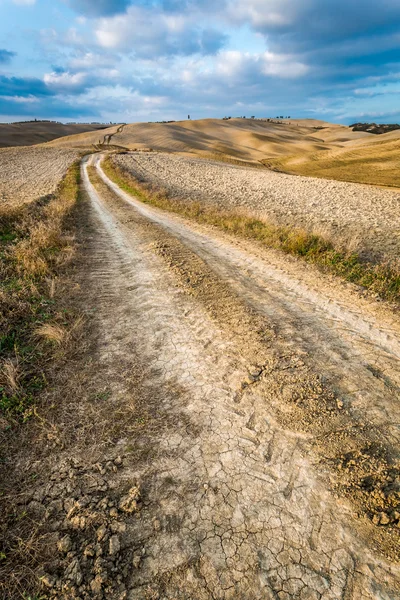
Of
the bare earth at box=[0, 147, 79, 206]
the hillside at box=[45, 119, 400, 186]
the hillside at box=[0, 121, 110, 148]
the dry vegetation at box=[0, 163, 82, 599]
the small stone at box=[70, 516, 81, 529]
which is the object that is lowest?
the small stone at box=[70, 516, 81, 529]

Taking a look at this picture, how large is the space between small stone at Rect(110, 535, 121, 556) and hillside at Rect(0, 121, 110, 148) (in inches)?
5076

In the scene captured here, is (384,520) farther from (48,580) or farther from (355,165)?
(355,165)

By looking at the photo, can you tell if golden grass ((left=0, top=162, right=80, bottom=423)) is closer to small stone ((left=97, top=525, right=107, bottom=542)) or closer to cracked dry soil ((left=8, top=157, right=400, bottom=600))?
cracked dry soil ((left=8, top=157, right=400, bottom=600))

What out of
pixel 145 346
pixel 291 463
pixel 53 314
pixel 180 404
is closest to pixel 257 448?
pixel 291 463

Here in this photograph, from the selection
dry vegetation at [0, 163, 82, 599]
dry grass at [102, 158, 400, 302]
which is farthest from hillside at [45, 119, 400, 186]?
dry vegetation at [0, 163, 82, 599]

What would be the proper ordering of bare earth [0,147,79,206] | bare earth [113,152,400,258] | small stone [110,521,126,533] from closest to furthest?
small stone [110,521,126,533] < bare earth [113,152,400,258] < bare earth [0,147,79,206]

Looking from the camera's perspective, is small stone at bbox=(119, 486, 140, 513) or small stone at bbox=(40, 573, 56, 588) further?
small stone at bbox=(119, 486, 140, 513)

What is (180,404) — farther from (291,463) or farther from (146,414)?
(291,463)

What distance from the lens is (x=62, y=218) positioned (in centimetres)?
1426

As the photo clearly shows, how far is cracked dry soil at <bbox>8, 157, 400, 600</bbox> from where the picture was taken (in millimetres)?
2586

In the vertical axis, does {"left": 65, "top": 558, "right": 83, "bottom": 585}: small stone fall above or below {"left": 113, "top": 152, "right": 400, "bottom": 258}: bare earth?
below

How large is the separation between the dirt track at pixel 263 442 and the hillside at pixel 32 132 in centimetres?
12630

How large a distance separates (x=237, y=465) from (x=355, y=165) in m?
60.7

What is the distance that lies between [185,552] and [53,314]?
5.16 meters
